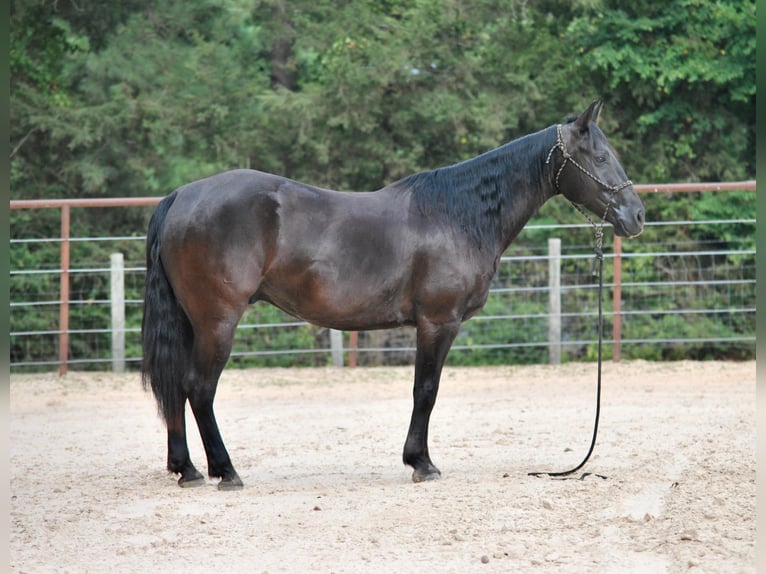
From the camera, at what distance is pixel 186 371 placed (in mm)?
4945

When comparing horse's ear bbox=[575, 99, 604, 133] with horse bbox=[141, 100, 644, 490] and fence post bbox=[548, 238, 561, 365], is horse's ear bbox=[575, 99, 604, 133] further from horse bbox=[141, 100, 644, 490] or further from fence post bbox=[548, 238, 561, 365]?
fence post bbox=[548, 238, 561, 365]

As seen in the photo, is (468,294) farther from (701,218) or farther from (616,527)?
(701,218)

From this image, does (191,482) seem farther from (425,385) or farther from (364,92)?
(364,92)

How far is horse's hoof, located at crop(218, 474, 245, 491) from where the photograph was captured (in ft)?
16.1

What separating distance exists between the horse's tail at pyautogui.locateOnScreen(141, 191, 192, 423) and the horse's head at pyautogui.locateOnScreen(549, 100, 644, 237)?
6.68ft

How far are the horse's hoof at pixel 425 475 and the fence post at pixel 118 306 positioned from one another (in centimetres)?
489

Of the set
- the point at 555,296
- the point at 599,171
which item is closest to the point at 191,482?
the point at 599,171

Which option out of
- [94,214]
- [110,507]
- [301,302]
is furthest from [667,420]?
[94,214]

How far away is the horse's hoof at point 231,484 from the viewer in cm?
490

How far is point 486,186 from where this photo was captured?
512cm

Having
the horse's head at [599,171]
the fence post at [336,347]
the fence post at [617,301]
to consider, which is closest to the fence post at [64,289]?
the fence post at [336,347]

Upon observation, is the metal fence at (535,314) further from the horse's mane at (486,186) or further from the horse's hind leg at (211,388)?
the horse's hind leg at (211,388)

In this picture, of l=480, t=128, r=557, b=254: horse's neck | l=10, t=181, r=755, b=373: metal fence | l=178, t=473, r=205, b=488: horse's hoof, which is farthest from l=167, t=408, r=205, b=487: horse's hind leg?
l=10, t=181, r=755, b=373: metal fence

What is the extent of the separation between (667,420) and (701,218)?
181 inches
